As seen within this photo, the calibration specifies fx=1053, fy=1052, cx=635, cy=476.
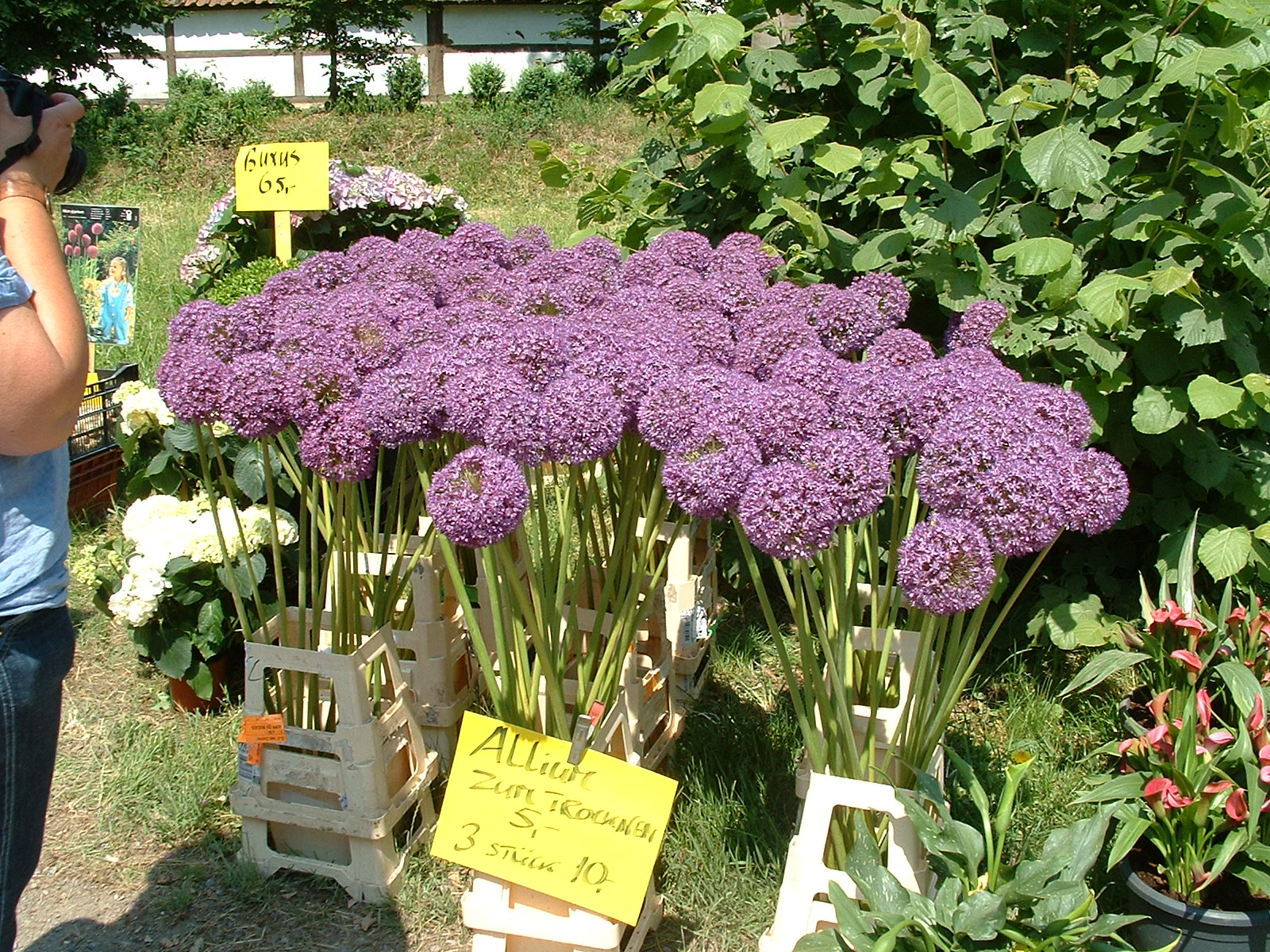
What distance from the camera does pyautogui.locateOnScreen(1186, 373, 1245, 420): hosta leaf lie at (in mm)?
2072

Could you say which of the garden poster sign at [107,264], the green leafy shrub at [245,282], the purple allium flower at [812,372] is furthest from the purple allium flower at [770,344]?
the garden poster sign at [107,264]

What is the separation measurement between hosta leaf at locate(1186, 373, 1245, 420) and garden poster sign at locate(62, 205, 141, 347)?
11.9 ft

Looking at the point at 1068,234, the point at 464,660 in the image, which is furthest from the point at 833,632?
the point at 1068,234

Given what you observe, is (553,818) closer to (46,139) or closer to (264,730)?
(264,730)

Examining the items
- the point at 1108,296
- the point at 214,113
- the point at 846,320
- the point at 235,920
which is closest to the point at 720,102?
the point at 846,320

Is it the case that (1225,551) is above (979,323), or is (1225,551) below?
below

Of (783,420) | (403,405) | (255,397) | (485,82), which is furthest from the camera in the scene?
(485,82)

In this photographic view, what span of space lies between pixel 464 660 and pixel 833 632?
3.15 feet

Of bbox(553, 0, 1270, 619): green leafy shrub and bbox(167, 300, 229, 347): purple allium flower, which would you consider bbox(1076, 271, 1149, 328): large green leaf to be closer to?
bbox(553, 0, 1270, 619): green leafy shrub

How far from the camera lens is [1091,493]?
133cm

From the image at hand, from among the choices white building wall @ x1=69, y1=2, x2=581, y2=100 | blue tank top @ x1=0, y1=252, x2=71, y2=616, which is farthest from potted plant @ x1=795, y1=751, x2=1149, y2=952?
white building wall @ x1=69, y1=2, x2=581, y2=100

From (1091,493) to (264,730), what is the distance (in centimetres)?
148

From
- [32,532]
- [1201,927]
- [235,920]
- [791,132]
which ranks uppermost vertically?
[791,132]

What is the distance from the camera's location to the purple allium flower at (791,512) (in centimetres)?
126
